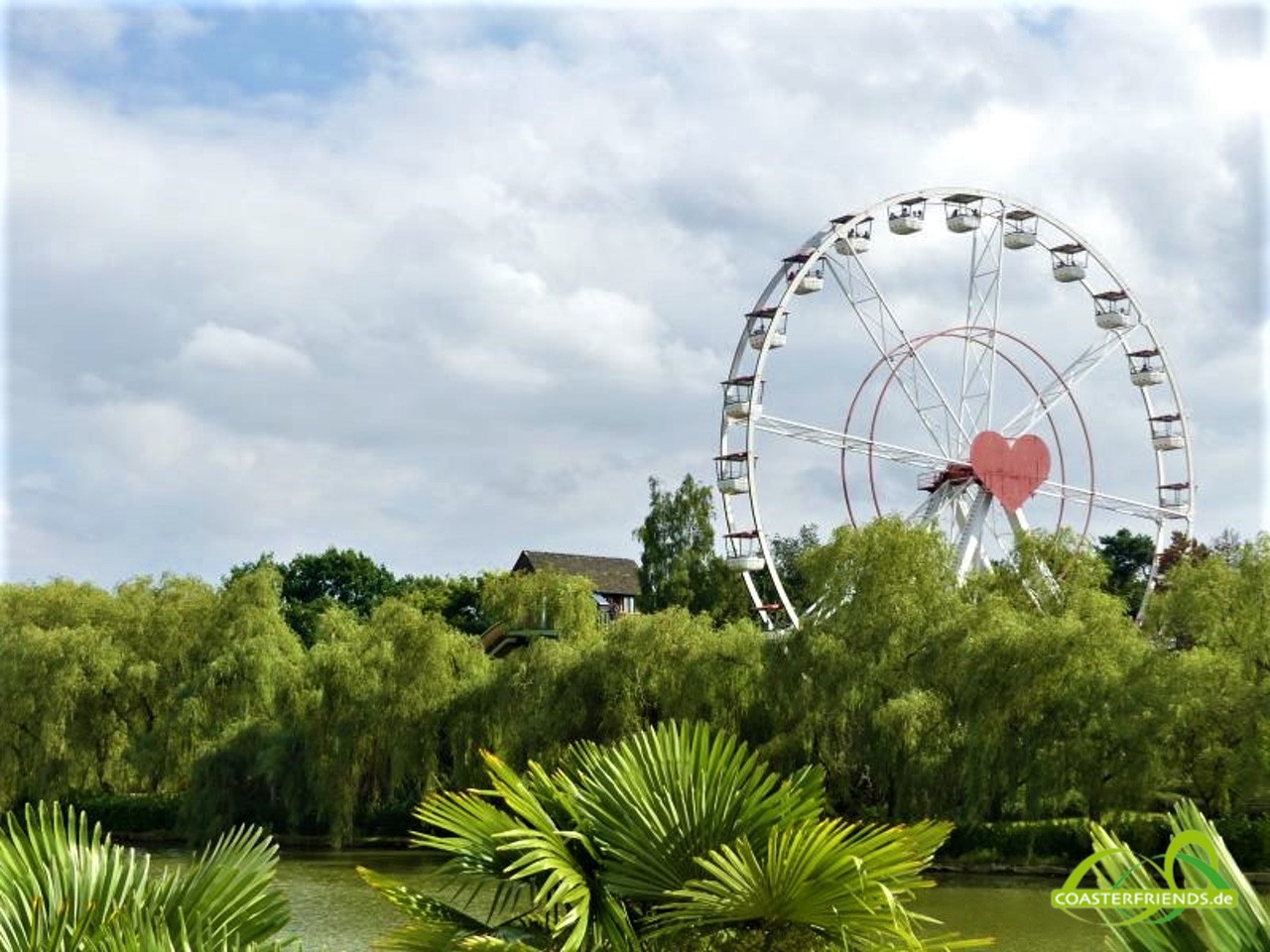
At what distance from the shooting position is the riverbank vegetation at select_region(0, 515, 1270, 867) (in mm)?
25766

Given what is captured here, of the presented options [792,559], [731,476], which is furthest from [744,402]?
[792,559]

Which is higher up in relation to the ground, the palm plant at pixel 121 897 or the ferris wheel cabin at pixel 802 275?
the ferris wheel cabin at pixel 802 275

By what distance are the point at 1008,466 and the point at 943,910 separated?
16552mm

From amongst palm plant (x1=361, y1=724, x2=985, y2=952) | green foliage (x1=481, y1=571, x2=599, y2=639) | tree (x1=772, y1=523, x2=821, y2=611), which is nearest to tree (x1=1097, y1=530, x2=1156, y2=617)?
tree (x1=772, y1=523, x2=821, y2=611)

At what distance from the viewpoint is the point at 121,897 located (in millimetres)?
6270

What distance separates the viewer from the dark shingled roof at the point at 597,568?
6438 cm

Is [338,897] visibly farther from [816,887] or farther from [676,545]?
→ [676,545]

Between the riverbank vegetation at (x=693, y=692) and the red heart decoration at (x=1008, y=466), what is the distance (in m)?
3.53

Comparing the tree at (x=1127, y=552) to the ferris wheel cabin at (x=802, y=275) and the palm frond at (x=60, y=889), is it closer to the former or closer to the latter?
the ferris wheel cabin at (x=802, y=275)

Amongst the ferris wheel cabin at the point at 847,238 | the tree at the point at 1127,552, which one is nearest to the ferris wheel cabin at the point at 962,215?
the ferris wheel cabin at the point at 847,238

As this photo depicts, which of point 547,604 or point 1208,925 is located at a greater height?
point 547,604

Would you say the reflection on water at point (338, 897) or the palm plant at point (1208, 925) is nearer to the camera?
the palm plant at point (1208, 925)

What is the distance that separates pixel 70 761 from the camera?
3397cm

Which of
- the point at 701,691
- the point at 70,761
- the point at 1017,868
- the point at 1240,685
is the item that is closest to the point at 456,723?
the point at 701,691
